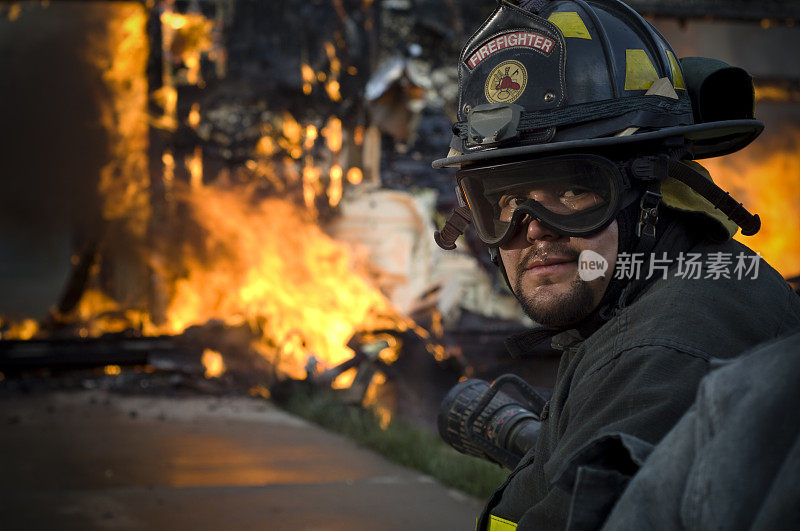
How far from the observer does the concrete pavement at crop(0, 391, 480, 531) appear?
3.67 meters

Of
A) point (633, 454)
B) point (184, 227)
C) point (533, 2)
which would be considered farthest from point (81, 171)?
point (633, 454)

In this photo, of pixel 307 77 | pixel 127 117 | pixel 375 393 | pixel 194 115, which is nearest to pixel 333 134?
pixel 307 77

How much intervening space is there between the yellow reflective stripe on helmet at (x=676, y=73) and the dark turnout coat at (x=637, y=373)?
15.1 inches

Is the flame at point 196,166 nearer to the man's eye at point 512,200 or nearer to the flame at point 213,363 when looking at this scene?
the flame at point 213,363

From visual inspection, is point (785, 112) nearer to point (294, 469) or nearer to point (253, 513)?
point (294, 469)

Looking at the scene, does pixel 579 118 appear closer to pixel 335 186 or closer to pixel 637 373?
pixel 637 373

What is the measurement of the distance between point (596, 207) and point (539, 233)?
0.45ft

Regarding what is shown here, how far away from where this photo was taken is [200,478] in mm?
4410

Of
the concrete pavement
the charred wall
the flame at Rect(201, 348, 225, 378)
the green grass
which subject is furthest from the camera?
the charred wall

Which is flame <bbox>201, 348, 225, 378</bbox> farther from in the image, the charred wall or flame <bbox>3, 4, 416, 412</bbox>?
the charred wall

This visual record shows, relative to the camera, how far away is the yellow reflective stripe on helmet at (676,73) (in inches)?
80.9

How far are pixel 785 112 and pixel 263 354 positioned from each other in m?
7.66

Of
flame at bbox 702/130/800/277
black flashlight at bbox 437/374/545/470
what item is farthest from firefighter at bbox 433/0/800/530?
flame at bbox 702/130/800/277

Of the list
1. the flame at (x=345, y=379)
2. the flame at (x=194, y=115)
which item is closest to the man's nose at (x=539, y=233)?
the flame at (x=345, y=379)
